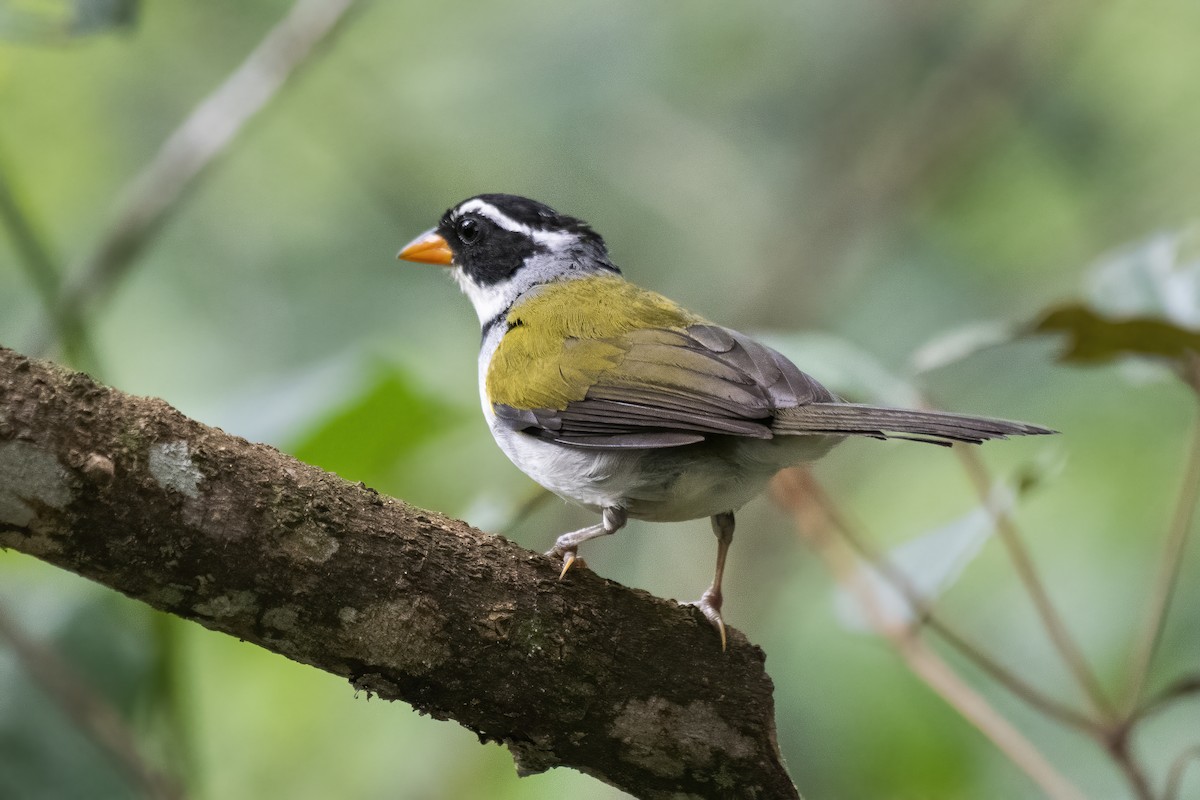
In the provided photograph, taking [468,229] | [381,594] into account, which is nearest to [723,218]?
[468,229]

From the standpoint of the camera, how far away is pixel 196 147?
460 cm

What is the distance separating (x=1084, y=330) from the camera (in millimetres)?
3156

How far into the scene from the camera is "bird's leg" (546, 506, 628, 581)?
2.84 metres

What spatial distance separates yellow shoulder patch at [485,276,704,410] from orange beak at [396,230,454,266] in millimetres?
702

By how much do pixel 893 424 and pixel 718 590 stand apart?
1.97 ft

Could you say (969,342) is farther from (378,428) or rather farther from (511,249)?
(511,249)

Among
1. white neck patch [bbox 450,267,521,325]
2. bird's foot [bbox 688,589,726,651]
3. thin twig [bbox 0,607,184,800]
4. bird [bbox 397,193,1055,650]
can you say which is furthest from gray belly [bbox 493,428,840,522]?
thin twig [bbox 0,607,184,800]

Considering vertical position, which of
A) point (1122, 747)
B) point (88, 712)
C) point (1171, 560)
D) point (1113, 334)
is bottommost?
point (88, 712)

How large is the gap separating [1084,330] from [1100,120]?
4846 millimetres

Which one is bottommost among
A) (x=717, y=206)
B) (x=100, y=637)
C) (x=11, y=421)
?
(x=100, y=637)

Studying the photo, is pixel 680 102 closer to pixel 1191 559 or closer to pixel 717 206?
pixel 717 206

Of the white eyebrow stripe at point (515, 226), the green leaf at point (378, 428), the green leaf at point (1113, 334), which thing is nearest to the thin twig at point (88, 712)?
the green leaf at point (378, 428)

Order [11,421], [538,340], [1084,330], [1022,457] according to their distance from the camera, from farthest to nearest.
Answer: [1022,457] < [538,340] < [1084,330] < [11,421]

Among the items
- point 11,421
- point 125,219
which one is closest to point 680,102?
point 125,219
